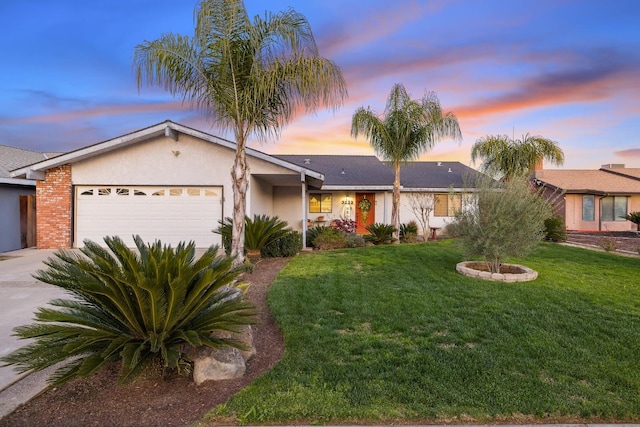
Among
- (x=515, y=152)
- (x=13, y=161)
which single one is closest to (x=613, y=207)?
(x=515, y=152)

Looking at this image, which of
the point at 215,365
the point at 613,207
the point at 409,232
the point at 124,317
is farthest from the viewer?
the point at 613,207

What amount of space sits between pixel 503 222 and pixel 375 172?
1258 cm

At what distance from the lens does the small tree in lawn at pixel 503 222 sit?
7758 millimetres

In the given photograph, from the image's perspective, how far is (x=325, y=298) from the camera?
21.2 ft

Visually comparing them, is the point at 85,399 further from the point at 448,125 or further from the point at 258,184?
the point at 448,125

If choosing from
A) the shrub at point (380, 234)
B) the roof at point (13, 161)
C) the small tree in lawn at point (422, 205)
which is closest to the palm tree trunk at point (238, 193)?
the shrub at point (380, 234)

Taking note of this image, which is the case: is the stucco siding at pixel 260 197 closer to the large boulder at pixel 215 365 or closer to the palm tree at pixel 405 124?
the palm tree at pixel 405 124

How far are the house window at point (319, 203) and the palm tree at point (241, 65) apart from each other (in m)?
10.5

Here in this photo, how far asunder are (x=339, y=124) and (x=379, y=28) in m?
5.77

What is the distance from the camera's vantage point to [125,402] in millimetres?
3186

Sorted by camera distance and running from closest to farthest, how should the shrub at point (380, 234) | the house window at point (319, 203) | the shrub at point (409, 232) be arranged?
the shrub at point (380, 234), the shrub at point (409, 232), the house window at point (319, 203)

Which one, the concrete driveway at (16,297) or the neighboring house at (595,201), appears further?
the neighboring house at (595,201)

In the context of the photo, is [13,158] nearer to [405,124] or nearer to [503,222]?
[405,124]

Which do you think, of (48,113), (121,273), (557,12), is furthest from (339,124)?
(121,273)
